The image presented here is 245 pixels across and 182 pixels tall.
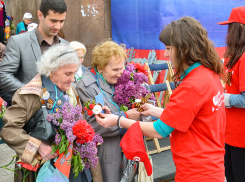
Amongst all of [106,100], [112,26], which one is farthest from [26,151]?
[112,26]

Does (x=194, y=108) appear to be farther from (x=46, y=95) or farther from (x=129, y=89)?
(x=46, y=95)

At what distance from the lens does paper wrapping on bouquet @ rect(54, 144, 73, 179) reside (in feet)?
6.88

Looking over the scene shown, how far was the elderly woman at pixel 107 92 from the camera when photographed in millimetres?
2701

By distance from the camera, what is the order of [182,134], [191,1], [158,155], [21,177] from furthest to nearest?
1. [191,1]
2. [158,155]
3. [21,177]
4. [182,134]

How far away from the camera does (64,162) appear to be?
2107 mm

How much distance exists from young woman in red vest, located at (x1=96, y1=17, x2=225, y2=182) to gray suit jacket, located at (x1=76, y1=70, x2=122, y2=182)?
88 centimetres

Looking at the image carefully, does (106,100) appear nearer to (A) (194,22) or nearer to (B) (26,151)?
(B) (26,151)

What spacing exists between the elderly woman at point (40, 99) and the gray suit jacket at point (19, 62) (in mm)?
706

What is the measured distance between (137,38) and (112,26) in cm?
85

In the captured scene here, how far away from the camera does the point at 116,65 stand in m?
2.78

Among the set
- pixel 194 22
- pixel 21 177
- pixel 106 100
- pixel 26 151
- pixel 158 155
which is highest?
pixel 194 22

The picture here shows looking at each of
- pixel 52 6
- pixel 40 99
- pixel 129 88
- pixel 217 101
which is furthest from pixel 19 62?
pixel 217 101

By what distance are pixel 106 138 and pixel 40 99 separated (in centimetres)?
91

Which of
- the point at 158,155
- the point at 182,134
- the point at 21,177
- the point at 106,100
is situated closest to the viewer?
the point at 182,134
